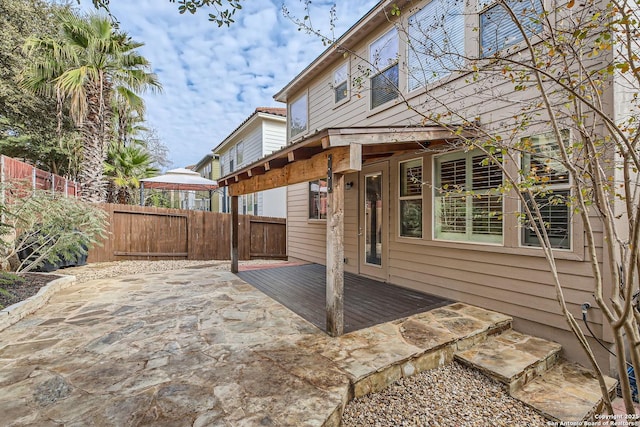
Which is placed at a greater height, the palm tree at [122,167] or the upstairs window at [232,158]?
the upstairs window at [232,158]

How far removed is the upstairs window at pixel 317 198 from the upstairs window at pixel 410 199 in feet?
9.37

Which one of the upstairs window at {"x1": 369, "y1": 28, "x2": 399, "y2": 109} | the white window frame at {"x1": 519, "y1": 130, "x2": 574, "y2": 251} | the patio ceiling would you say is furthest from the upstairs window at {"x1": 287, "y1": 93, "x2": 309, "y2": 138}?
the white window frame at {"x1": 519, "y1": 130, "x2": 574, "y2": 251}

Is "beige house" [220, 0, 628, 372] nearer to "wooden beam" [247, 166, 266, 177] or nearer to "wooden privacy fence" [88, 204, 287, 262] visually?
"wooden beam" [247, 166, 266, 177]

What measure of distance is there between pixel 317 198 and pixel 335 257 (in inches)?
187

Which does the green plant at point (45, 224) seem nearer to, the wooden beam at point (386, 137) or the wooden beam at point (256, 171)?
the wooden beam at point (256, 171)

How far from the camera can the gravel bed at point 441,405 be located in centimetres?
230

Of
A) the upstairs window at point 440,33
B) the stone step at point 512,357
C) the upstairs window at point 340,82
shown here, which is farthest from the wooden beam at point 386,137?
the upstairs window at point 340,82

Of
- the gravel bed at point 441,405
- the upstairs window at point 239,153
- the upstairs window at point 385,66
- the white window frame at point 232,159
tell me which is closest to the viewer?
the gravel bed at point 441,405

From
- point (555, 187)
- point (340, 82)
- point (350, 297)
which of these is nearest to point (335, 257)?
point (350, 297)

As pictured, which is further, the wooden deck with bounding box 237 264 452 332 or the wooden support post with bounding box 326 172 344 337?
the wooden deck with bounding box 237 264 452 332

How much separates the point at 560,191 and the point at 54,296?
24.0ft

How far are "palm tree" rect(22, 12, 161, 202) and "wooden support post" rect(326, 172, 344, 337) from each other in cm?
749

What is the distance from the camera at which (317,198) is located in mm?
7902

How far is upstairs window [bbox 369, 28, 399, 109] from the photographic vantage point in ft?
17.2
